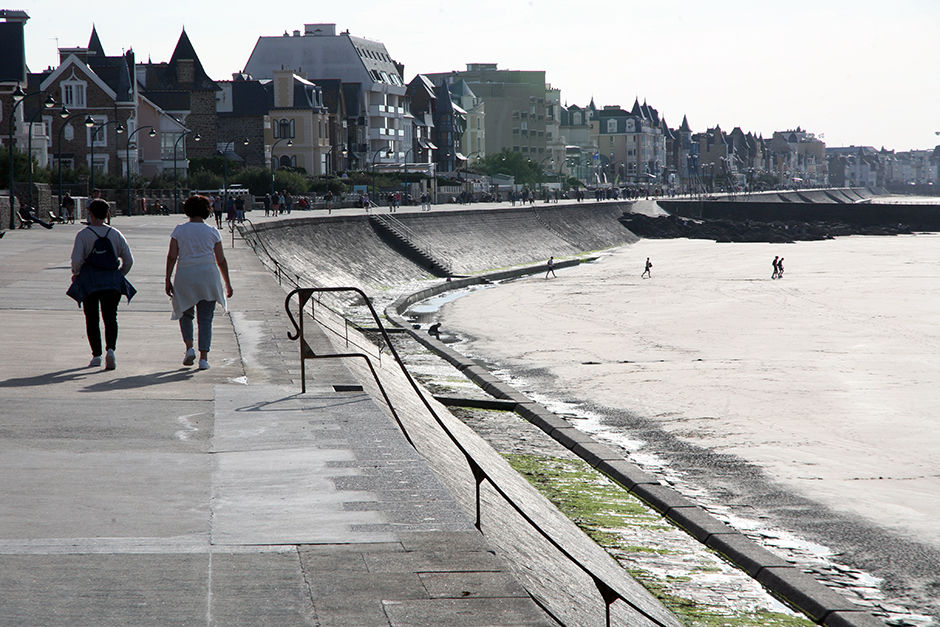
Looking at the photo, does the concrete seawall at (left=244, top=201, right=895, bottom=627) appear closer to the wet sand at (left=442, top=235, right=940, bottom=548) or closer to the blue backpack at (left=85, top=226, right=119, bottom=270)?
the wet sand at (left=442, top=235, right=940, bottom=548)

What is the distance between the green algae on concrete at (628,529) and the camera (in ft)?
25.6

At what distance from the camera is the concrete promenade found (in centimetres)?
371

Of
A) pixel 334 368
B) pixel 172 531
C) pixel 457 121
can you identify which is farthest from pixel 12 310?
pixel 457 121

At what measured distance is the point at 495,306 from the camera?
37031 mm

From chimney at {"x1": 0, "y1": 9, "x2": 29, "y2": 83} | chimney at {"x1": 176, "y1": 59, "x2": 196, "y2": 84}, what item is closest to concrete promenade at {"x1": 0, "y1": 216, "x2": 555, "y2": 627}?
chimney at {"x1": 0, "y1": 9, "x2": 29, "y2": 83}

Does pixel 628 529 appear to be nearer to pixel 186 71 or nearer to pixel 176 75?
pixel 186 71

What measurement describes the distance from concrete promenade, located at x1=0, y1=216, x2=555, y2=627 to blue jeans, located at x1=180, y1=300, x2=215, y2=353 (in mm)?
346

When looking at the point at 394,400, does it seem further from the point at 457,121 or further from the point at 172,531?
the point at 457,121

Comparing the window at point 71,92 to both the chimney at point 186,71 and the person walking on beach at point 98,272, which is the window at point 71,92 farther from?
the person walking on beach at point 98,272

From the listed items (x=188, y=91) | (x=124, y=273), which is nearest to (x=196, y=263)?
(x=124, y=273)

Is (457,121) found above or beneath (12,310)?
above

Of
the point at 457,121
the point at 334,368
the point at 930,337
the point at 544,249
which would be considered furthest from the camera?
the point at 457,121

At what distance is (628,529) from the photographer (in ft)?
32.7

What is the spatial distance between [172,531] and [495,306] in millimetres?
32575
